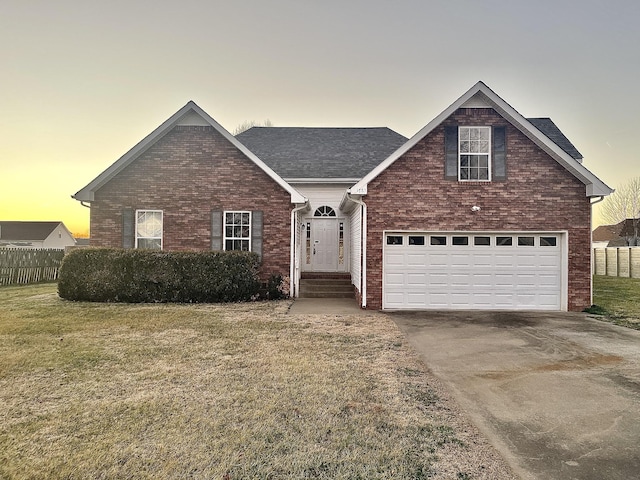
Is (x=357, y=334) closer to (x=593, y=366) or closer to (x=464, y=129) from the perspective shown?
(x=593, y=366)

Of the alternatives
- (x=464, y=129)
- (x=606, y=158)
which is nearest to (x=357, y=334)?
(x=464, y=129)

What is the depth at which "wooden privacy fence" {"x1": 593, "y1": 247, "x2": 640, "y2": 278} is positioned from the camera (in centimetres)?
2223

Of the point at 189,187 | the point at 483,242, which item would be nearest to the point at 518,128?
the point at 483,242

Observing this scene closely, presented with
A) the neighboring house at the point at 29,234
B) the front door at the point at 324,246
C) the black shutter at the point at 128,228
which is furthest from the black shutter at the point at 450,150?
the neighboring house at the point at 29,234

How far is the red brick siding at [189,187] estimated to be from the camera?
1350cm

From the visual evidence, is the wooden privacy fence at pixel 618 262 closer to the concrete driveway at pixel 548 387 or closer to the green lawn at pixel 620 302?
the green lawn at pixel 620 302

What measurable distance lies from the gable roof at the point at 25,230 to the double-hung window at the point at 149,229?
45961 millimetres

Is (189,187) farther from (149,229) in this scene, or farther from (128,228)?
(128,228)

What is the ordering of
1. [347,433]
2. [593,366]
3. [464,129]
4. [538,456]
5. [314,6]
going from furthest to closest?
[314,6] → [464,129] → [593,366] → [347,433] → [538,456]

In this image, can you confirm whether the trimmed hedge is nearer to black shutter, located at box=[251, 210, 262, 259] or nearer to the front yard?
black shutter, located at box=[251, 210, 262, 259]

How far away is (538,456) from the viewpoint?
3324mm

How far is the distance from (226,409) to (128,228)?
11105 mm

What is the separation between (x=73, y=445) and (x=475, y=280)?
10.6 metres

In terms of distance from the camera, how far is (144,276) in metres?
12.0
